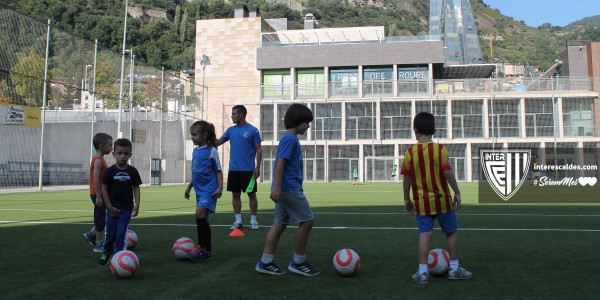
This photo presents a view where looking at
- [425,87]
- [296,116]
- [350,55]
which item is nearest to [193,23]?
[350,55]

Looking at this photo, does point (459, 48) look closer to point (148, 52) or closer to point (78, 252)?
point (148, 52)

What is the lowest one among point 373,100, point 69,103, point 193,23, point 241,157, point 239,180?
point 239,180

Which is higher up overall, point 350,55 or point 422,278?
point 350,55

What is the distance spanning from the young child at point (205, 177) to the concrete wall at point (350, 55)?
125ft

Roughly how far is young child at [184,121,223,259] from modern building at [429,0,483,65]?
93.6 meters

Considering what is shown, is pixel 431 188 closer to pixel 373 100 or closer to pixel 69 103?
pixel 69 103

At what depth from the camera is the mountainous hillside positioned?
76.8 meters

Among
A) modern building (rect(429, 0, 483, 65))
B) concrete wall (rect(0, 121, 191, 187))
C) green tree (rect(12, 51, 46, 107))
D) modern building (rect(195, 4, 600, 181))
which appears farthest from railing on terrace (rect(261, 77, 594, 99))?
modern building (rect(429, 0, 483, 65))

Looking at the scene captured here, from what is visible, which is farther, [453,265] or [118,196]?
[118,196]

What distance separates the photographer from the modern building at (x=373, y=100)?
1448 inches

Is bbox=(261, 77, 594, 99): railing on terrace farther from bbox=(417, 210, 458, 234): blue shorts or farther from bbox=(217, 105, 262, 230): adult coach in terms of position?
bbox=(417, 210, 458, 234): blue shorts

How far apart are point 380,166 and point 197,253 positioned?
34.9 m

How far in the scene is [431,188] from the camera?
3.88 m

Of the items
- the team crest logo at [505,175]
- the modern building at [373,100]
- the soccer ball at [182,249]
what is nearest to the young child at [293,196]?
the soccer ball at [182,249]
